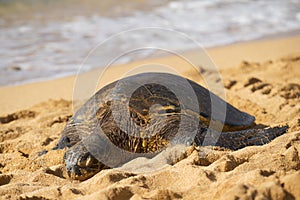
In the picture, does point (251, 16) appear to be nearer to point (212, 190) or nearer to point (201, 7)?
point (201, 7)

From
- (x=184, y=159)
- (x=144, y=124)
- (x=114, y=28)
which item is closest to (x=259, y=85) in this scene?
(x=144, y=124)

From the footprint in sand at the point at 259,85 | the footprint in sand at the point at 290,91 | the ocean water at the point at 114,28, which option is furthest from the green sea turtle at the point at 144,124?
the ocean water at the point at 114,28

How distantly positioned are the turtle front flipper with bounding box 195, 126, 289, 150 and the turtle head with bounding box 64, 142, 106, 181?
737 millimetres

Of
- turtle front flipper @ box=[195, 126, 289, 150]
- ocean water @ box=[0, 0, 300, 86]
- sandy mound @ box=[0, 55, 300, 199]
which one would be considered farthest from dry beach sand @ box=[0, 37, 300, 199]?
ocean water @ box=[0, 0, 300, 86]

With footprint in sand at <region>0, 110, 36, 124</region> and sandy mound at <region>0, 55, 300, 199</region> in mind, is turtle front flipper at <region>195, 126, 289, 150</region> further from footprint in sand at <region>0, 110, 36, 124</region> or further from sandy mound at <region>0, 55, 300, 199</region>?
footprint in sand at <region>0, 110, 36, 124</region>

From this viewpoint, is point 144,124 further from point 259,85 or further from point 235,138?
point 259,85

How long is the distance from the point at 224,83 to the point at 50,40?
407cm

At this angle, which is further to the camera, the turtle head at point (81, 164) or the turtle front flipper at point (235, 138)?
the turtle front flipper at point (235, 138)

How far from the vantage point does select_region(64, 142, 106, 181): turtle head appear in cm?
274

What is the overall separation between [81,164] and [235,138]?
44.4 inches

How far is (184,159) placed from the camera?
2.73 m

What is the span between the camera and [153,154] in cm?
297

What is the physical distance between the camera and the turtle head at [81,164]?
2.74m

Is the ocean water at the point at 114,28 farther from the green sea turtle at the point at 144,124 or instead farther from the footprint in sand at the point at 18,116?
the green sea turtle at the point at 144,124
